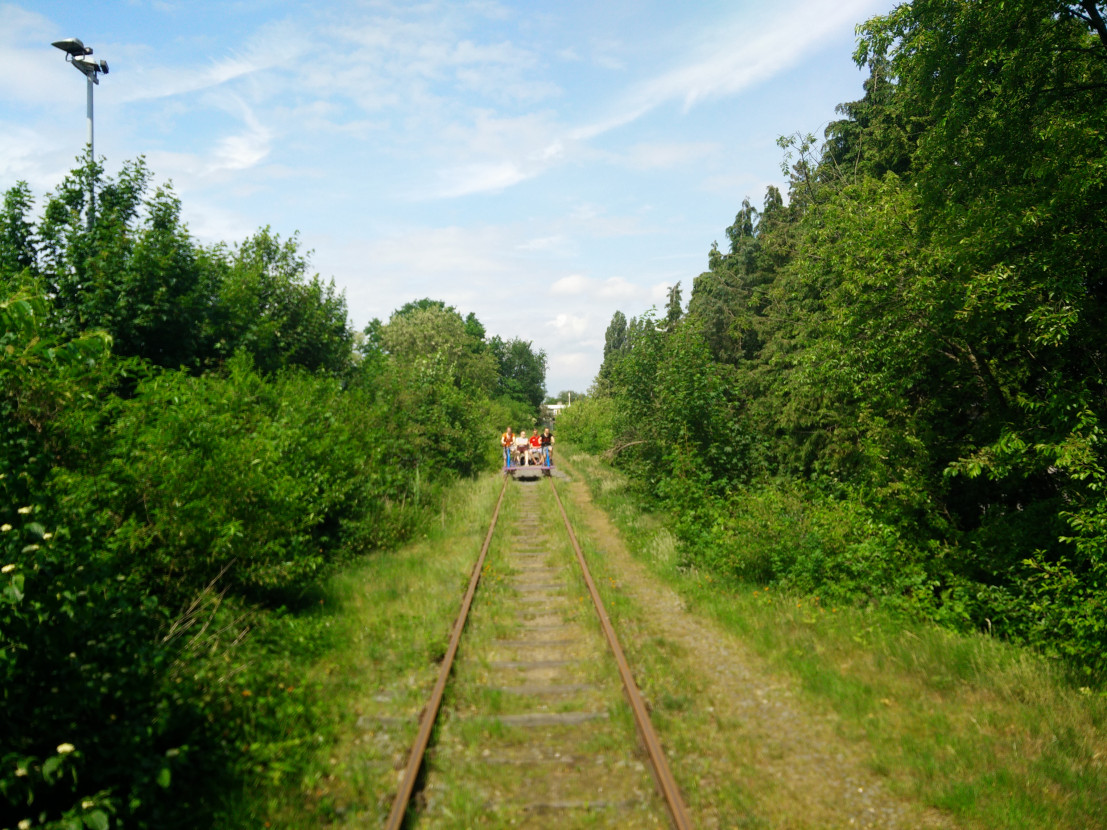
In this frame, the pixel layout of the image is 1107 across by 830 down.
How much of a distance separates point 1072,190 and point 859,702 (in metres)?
5.94

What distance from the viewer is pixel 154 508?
660cm

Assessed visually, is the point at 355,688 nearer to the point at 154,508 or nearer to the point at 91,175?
the point at 154,508

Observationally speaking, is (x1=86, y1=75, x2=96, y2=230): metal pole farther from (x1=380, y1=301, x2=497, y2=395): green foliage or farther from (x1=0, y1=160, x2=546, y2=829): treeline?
(x1=380, y1=301, x2=497, y2=395): green foliage

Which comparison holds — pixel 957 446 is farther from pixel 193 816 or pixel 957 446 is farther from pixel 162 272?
pixel 162 272

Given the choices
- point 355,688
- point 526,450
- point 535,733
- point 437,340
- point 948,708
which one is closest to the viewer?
point 535,733

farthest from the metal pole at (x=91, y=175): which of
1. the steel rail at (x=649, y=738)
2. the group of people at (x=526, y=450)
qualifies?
the group of people at (x=526, y=450)

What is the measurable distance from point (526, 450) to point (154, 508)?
24027 mm

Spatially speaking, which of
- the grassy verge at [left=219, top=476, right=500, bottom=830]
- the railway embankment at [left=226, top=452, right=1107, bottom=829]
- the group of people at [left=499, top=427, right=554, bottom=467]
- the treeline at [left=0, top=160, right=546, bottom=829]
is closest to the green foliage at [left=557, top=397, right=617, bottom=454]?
the group of people at [left=499, top=427, right=554, bottom=467]

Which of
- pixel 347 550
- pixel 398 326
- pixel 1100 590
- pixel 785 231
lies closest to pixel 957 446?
pixel 1100 590

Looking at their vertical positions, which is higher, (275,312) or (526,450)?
(275,312)

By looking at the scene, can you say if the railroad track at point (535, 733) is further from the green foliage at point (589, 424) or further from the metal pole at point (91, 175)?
the green foliage at point (589, 424)

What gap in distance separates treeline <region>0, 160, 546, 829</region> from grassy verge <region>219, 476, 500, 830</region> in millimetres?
167

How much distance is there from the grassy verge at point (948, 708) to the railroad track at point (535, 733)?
1781 mm

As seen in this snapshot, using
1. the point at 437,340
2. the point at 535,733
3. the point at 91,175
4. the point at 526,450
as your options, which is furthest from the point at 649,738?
the point at 437,340
